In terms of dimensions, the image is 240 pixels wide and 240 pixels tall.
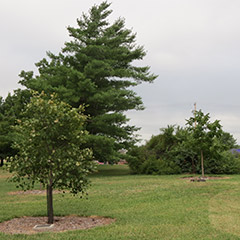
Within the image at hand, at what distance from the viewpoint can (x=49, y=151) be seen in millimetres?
9016

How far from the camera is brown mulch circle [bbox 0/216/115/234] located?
8.17 metres

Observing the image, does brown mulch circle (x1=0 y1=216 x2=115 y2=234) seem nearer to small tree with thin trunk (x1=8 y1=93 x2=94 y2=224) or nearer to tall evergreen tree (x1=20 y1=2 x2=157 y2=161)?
small tree with thin trunk (x1=8 y1=93 x2=94 y2=224)

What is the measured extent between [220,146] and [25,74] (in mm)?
29290

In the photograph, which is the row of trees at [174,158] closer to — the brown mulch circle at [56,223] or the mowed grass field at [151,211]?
the mowed grass field at [151,211]

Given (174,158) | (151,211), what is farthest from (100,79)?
(151,211)

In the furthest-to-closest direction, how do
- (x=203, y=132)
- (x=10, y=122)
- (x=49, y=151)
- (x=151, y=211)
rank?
(x=10, y=122) < (x=203, y=132) < (x=151, y=211) < (x=49, y=151)

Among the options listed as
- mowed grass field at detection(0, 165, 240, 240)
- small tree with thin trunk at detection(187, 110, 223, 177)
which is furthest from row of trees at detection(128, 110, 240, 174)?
mowed grass field at detection(0, 165, 240, 240)

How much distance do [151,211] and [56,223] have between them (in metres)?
2.89

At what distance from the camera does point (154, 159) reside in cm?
2681

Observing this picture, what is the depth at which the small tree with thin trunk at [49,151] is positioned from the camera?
28.5 ft

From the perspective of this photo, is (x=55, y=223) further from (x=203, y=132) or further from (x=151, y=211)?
(x=203, y=132)

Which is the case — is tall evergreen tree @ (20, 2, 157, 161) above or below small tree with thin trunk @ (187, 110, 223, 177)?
above

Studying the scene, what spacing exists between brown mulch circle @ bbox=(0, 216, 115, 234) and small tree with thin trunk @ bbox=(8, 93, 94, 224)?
0.48m

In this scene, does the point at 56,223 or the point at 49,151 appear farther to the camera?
the point at 49,151
